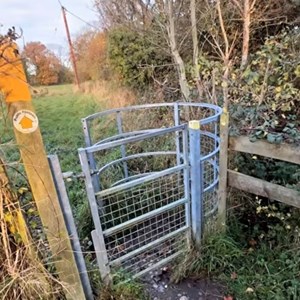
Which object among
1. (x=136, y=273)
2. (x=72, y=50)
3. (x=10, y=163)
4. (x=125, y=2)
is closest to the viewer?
(x=10, y=163)

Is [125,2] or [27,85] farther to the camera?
[125,2]

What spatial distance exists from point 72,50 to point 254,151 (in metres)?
11.9

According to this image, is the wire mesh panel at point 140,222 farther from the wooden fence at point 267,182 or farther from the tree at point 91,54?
the tree at point 91,54

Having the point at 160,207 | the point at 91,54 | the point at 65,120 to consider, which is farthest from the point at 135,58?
the point at 160,207

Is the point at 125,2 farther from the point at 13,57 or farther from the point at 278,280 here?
the point at 278,280

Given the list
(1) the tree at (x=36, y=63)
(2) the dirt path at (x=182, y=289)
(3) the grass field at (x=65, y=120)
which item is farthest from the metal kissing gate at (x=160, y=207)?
(3) the grass field at (x=65, y=120)

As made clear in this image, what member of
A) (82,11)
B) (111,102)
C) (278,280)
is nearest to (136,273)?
(278,280)

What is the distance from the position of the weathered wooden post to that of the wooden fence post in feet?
4.77

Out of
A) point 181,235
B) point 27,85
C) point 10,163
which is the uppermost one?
point 27,85

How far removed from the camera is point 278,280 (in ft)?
7.31

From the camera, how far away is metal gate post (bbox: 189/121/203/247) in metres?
2.26

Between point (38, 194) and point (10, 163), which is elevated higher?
point (10, 163)

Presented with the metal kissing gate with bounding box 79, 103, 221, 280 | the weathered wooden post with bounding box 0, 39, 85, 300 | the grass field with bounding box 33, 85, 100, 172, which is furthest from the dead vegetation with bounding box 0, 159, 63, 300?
the grass field with bounding box 33, 85, 100, 172

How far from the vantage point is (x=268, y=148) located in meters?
2.14
